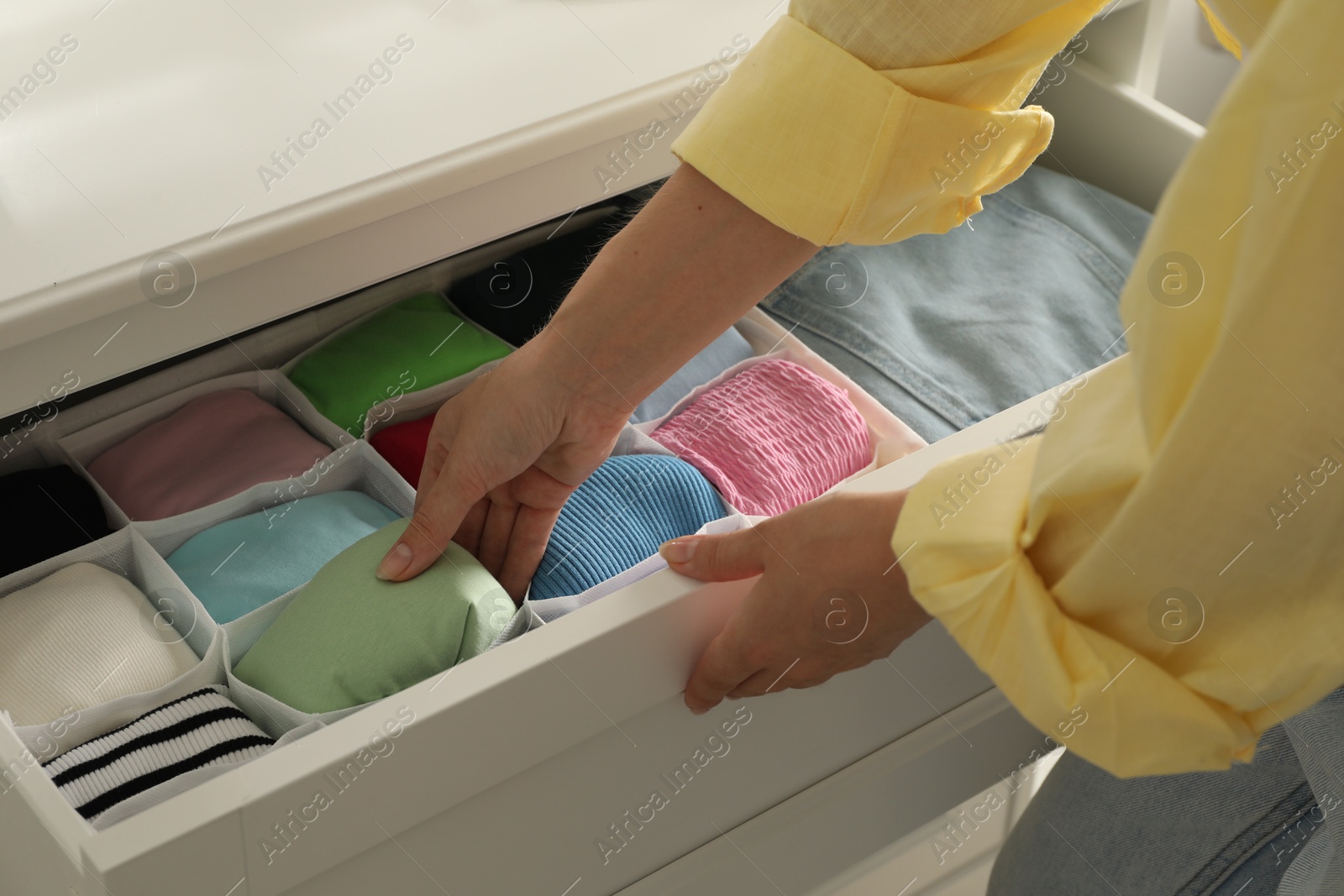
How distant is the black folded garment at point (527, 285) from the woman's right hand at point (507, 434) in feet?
0.71

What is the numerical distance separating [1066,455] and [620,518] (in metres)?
0.36

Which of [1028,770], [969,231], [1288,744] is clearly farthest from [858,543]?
[1028,770]

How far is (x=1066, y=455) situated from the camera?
40 cm

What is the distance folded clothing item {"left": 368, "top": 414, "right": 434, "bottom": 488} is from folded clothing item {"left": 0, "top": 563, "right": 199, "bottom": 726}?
0.61 ft

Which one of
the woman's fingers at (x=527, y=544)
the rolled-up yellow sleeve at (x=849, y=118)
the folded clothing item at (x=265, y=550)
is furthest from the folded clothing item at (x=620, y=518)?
the rolled-up yellow sleeve at (x=849, y=118)

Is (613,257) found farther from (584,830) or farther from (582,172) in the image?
(584,830)

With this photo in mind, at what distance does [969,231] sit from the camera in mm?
992

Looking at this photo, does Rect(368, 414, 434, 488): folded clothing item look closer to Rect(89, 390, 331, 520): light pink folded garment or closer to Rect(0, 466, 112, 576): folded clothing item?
Rect(89, 390, 331, 520): light pink folded garment

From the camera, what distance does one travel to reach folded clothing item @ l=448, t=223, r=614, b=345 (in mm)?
867

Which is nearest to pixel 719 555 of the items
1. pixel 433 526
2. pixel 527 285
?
pixel 433 526

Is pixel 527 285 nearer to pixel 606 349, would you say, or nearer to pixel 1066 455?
pixel 606 349

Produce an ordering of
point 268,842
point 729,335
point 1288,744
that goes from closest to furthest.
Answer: point 268,842, point 1288,744, point 729,335

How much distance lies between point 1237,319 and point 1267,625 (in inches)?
4.1

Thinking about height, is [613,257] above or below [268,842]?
above
